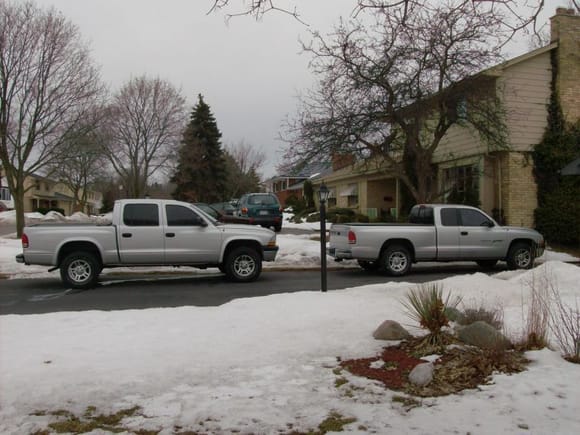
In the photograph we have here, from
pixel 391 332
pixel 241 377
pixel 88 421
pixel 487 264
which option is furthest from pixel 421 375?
pixel 487 264

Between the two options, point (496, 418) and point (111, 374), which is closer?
point (496, 418)

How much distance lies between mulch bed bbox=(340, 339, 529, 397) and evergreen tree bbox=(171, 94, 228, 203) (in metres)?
46.0

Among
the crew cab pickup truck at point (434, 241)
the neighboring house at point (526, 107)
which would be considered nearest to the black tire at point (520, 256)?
Answer: the crew cab pickup truck at point (434, 241)

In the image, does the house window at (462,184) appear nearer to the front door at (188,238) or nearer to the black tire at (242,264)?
the black tire at (242,264)

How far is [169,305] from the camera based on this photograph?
903 centimetres

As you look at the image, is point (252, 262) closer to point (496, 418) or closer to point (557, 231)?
point (496, 418)

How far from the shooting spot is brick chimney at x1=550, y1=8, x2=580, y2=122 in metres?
19.7

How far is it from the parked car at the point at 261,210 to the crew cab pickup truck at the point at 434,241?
10.3 m

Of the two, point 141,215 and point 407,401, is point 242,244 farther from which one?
point 407,401

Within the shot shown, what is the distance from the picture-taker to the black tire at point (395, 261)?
42.5ft

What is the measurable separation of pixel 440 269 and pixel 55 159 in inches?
616

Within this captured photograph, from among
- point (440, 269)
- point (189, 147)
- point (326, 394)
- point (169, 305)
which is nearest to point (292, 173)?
point (440, 269)

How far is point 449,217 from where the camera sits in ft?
44.4

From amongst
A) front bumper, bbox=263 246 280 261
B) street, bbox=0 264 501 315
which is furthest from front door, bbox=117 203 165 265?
front bumper, bbox=263 246 280 261
